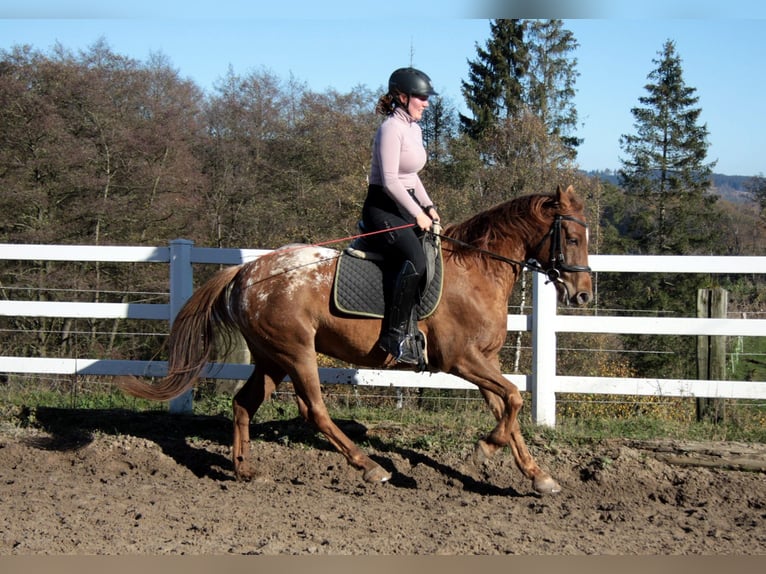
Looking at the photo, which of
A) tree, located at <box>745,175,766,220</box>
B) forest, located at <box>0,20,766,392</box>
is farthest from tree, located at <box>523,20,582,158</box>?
tree, located at <box>745,175,766,220</box>

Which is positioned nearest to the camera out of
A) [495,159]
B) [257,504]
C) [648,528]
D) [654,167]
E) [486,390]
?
[648,528]

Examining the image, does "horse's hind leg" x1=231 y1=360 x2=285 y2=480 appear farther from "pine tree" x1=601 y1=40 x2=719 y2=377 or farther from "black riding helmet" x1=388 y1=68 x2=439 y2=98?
"pine tree" x1=601 y1=40 x2=719 y2=377

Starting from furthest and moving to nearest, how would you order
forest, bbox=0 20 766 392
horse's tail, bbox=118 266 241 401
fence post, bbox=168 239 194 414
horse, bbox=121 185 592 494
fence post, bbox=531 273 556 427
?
1. forest, bbox=0 20 766 392
2. fence post, bbox=168 239 194 414
3. fence post, bbox=531 273 556 427
4. horse's tail, bbox=118 266 241 401
5. horse, bbox=121 185 592 494

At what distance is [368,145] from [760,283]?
73.6ft

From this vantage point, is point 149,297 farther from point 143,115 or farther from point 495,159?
point 495,159

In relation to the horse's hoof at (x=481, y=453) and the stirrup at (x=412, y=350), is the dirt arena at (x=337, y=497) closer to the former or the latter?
the horse's hoof at (x=481, y=453)

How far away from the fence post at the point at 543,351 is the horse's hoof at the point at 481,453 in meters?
1.14

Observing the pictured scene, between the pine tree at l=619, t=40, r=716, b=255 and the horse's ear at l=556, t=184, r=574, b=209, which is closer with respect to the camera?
the horse's ear at l=556, t=184, r=574, b=209

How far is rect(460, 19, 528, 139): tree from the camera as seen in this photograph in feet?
105

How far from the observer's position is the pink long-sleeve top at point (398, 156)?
17.7ft

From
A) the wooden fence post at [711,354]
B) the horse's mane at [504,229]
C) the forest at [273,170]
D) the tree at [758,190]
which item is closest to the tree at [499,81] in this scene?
the forest at [273,170]

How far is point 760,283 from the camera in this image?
35656 mm

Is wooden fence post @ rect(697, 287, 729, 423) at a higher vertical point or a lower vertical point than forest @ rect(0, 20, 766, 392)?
lower

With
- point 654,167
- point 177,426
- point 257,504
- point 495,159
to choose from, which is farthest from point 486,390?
point 654,167
